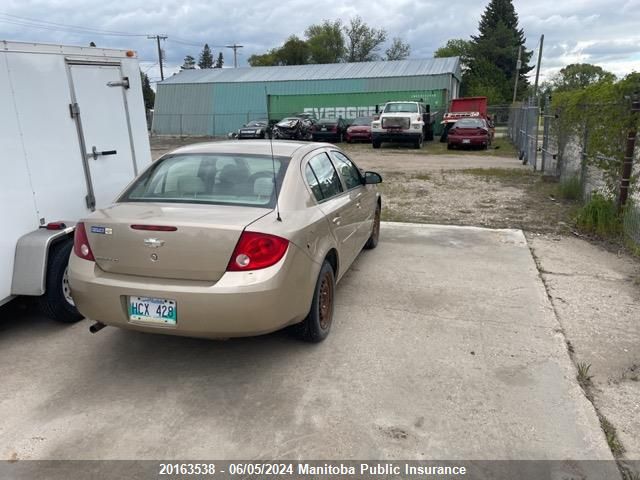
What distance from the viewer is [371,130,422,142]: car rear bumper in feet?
76.6

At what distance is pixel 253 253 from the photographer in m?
3.28

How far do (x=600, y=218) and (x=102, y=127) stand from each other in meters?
6.71

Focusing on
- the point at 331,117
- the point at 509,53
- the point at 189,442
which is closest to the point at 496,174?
the point at 189,442

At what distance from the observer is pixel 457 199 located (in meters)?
10.7

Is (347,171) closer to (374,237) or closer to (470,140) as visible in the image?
(374,237)

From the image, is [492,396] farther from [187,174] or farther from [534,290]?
[187,174]

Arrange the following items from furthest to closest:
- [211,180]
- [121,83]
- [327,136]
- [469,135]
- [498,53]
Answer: [498,53] → [327,136] → [469,135] → [121,83] → [211,180]

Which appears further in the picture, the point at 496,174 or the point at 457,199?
the point at 496,174

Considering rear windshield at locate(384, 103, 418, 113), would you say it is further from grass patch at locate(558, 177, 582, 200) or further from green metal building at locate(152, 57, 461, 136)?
grass patch at locate(558, 177, 582, 200)

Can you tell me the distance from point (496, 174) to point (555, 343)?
11150 millimetres

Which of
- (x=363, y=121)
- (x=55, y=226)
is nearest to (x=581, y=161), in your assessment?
(x=55, y=226)

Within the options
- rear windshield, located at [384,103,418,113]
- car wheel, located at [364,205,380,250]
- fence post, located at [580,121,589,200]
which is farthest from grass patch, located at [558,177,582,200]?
rear windshield, located at [384,103,418,113]

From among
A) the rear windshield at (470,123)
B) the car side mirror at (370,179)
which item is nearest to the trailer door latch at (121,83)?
the car side mirror at (370,179)

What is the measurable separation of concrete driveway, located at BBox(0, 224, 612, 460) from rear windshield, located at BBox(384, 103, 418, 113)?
20.0m
